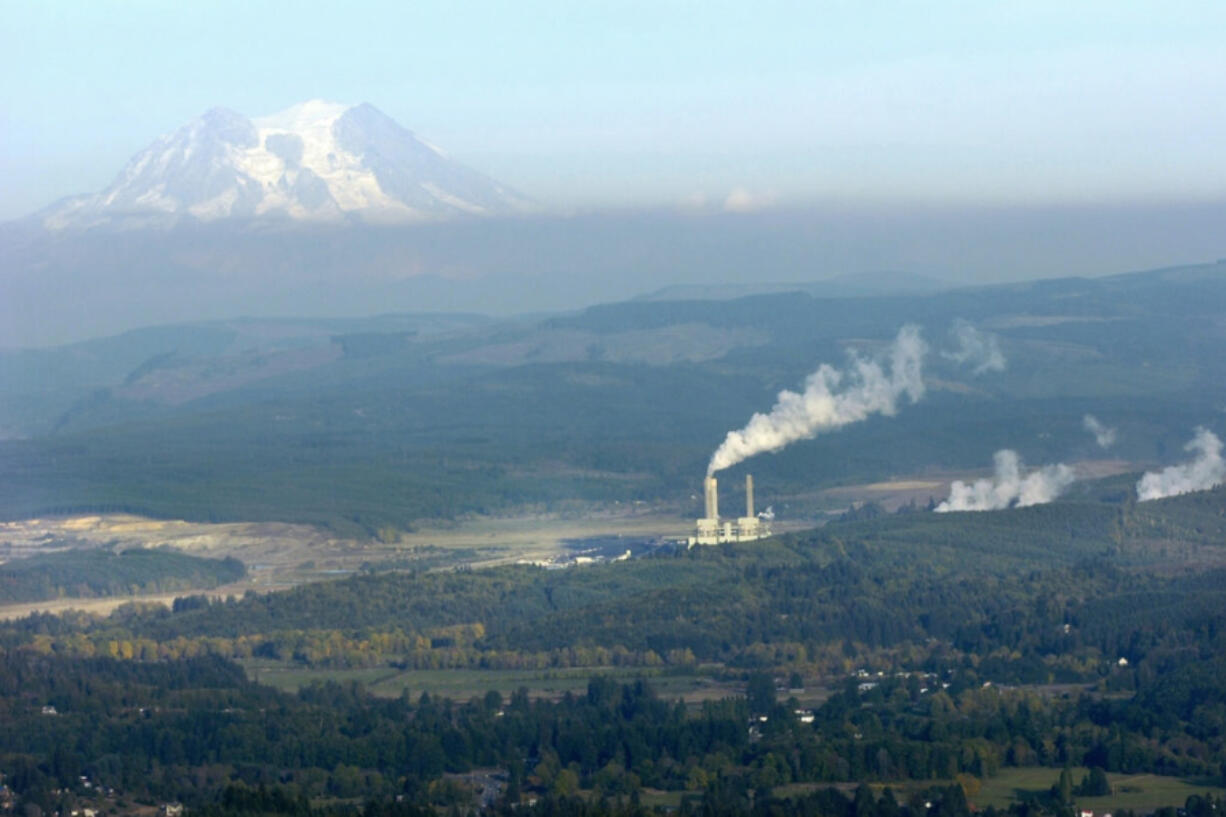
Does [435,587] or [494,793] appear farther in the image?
Result: [435,587]

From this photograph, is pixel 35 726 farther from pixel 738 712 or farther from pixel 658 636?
pixel 658 636

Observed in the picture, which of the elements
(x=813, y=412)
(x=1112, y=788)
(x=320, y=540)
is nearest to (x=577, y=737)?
(x=1112, y=788)

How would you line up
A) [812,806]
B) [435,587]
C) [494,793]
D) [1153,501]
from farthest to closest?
[1153,501] → [435,587] → [494,793] → [812,806]

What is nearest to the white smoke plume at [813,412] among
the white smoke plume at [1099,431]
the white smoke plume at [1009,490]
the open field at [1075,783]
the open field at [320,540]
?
the open field at [320,540]

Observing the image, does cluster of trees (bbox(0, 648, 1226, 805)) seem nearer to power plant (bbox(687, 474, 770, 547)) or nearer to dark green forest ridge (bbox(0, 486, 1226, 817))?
dark green forest ridge (bbox(0, 486, 1226, 817))

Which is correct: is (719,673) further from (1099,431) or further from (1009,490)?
(1099,431)

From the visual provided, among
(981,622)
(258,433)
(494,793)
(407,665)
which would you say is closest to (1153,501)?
(981,622)

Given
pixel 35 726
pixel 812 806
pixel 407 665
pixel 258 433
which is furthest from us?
pixel 258 433
